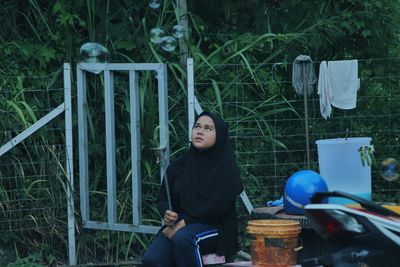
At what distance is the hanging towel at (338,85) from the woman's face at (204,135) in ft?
6.14

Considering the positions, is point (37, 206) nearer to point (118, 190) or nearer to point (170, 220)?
point (118, 190)

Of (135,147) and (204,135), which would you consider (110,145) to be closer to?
(135,147)

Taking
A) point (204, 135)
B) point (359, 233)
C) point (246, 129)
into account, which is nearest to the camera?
point (359, 233)

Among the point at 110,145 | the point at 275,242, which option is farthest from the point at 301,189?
the point at 110,145

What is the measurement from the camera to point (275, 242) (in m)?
5.45

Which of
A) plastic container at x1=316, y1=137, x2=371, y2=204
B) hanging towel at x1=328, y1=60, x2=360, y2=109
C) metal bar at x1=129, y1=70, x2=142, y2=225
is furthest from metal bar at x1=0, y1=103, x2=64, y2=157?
hanging towel at x1=328, y1=60, x2=360, y2=109

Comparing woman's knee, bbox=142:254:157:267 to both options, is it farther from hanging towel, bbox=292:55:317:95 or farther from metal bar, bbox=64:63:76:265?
hanging towel, bbox=292:55:317:95

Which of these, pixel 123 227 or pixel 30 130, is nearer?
pixel 123 227

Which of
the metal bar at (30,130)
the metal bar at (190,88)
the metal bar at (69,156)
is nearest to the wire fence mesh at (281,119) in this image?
the metal bar at (190,88)

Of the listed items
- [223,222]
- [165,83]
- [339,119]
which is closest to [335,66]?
[339,119]

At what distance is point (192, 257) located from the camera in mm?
5402

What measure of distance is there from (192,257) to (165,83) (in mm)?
1819

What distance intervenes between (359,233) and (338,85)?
330 cm

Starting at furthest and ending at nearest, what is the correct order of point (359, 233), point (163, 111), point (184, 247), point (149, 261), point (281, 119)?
Result: point (281, 119)
point (163, 111)
point (149, 261)
point (184, 247)
point (359, 233)
